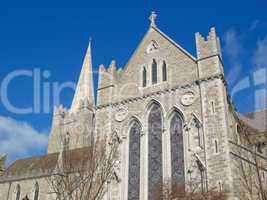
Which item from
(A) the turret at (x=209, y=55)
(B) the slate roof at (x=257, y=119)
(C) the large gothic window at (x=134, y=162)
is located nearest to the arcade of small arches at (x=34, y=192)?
(C) the large gothic window at (x=134, y=162)

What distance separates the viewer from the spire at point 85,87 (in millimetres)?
49125

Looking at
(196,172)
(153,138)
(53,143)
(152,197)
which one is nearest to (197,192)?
(196,172)

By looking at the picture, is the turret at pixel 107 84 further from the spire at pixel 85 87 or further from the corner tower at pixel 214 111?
the spire at pixel 85 87

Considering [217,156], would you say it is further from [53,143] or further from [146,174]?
[53,143]

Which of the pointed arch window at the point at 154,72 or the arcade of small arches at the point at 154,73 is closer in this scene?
the arcade of small arches at the point at 154,73

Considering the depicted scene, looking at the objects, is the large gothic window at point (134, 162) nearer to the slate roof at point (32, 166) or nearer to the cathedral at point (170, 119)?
the cathedral at point (170, 119)

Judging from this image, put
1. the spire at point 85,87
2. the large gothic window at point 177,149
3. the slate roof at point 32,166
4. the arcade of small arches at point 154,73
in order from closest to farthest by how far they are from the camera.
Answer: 1. the large gothic window at point 177,149
2. the arcade of small arches at point 154,73
3. the slate roof at point 32,166
4. the spire at point 85,87

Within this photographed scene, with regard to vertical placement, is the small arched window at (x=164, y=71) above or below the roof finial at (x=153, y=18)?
below

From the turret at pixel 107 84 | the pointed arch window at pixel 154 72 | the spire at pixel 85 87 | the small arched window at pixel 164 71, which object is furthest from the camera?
the spire at pixel 85 87

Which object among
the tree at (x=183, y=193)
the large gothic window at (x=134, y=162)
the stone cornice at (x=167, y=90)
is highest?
the stone cornice at (x=167, y=90)

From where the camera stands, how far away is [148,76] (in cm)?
2434

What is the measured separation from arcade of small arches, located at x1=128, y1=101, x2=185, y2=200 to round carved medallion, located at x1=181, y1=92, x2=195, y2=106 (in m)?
0.73

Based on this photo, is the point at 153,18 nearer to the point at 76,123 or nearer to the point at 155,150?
the point at 155,150

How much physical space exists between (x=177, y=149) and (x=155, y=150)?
1.53 meters
